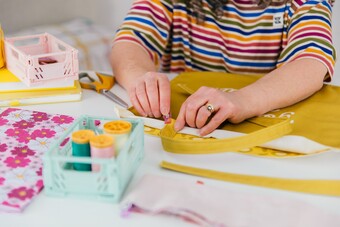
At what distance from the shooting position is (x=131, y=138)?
656 millimetres

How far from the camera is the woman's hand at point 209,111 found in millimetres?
792

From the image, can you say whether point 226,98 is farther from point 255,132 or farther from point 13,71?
point 13,71

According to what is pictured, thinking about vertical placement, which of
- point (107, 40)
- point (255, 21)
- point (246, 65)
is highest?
point (255, 21)

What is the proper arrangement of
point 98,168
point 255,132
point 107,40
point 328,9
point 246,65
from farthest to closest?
point 107,40 < point 246,65 < point 328,9 < point 255,132 < point 98,168

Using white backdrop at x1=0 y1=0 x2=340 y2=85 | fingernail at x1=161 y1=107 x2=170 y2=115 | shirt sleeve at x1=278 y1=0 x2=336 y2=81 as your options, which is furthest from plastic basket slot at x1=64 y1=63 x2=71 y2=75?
white backdrop at x1=0 y1=0 x2=340 y2=85

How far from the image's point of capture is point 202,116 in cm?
79

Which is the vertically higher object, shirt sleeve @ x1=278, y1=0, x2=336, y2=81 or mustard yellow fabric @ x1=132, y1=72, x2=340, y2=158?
shirt sleeve @ x1=278, y1=0, x2=336, y2=81

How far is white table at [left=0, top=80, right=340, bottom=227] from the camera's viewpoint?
1.89ft

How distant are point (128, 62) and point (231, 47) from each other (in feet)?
0.84

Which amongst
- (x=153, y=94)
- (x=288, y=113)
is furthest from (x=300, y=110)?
(x=153, y=94)

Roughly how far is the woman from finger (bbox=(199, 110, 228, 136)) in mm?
30

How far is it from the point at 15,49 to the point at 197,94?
0.35 metres

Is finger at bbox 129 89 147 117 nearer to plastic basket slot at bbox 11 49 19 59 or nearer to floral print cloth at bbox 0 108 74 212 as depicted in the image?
floral print cloth at bbox 0 108 74 212

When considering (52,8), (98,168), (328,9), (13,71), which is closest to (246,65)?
(328,9)
